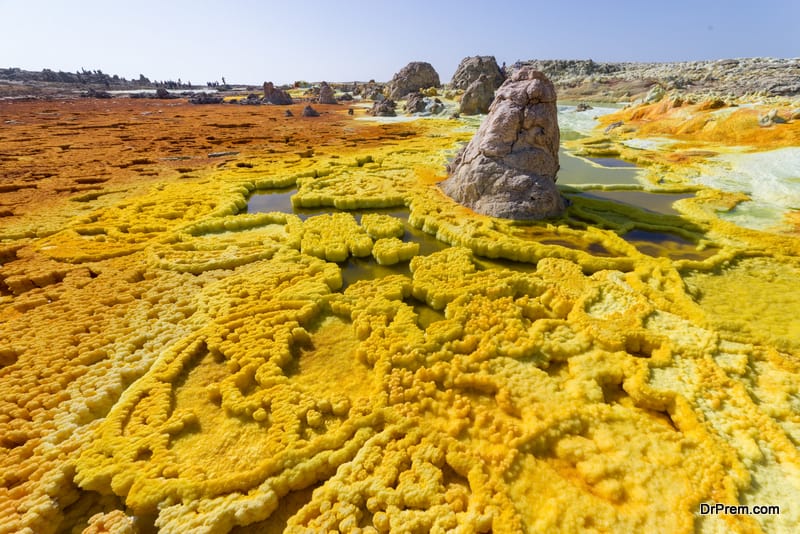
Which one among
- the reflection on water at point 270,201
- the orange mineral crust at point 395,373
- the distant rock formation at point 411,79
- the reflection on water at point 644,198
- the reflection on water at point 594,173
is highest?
the distant rock formation at point 411,79

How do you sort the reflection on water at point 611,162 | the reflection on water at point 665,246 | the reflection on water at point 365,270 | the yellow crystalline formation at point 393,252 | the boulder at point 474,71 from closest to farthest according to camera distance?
the reflection on water at point 365,270, the yellow crystalline formation at point 393,252, the reflection on water at point 665,246, the reflection on water at point 611,162, the boulder at point 474,71

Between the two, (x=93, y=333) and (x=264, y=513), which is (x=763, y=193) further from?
(x=93, y=333)

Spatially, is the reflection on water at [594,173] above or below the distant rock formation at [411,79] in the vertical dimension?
below

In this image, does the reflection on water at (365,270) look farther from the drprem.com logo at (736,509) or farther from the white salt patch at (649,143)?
the white salt patch at (649,143)

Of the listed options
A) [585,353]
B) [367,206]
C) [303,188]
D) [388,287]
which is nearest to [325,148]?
[303,188]

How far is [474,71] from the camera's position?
54.2 metres

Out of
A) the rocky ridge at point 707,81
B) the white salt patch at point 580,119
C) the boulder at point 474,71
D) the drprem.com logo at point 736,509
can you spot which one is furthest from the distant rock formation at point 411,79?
the drprem.com logo at point 736,509

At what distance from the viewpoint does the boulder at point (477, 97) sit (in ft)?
139

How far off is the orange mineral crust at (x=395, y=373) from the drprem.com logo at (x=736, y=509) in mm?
67

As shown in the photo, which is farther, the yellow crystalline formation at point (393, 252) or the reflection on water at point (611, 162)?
the reflection on water at point (611, 162)

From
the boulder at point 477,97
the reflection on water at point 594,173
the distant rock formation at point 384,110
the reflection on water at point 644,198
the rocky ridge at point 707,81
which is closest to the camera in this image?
the reflection on water at point 644,198

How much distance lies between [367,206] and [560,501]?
40.6 ft

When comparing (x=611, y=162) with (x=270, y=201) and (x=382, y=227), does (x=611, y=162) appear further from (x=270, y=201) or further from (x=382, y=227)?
(x=270, y=201)

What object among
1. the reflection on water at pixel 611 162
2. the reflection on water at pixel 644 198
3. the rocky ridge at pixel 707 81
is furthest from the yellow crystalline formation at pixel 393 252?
the rocky ridge at pixel 707 81
